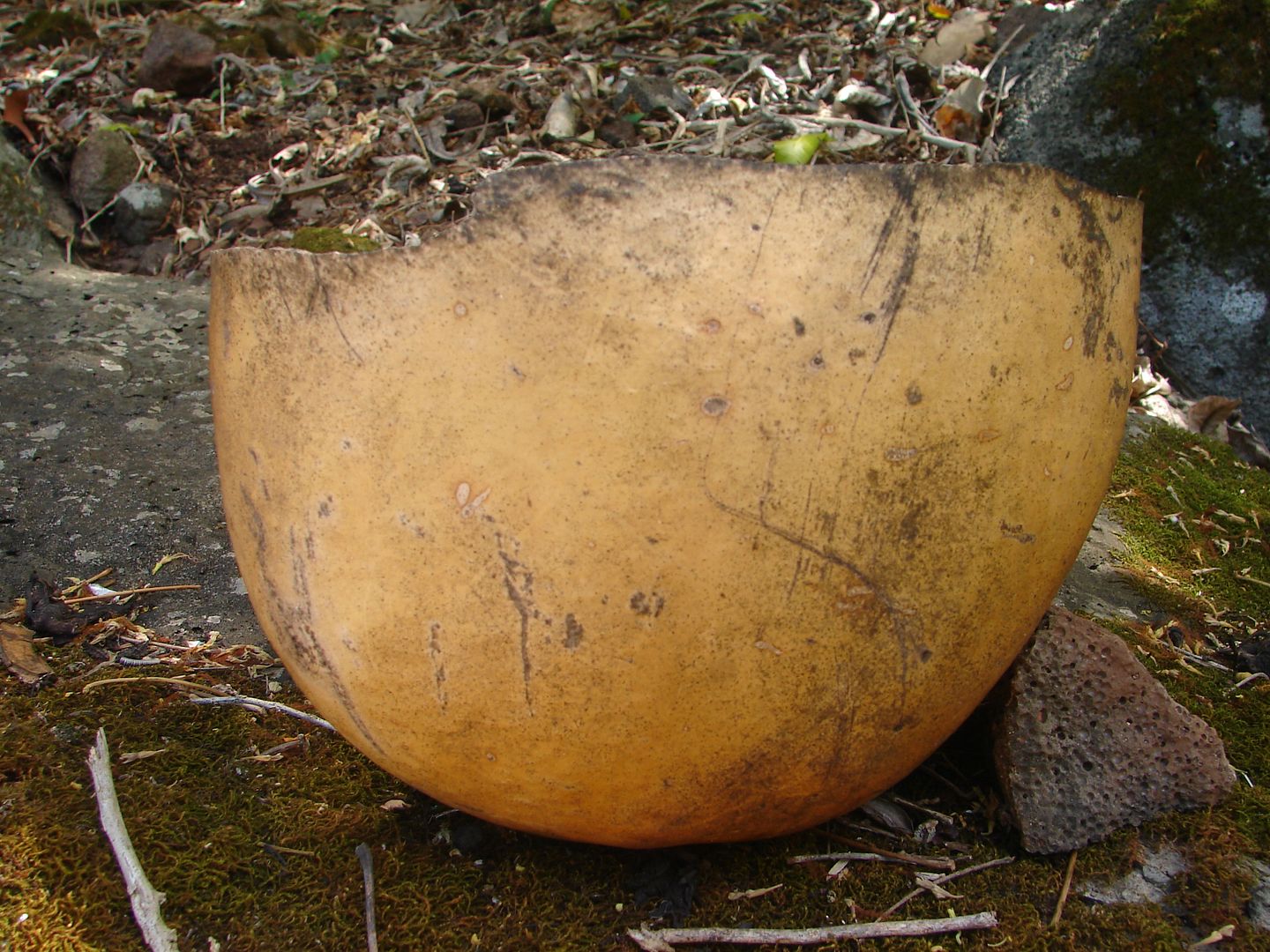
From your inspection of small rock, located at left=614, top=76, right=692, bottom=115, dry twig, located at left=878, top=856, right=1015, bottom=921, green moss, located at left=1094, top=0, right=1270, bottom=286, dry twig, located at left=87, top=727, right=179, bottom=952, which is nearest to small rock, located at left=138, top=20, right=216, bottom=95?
small rock, located at left=614, top=76, right=692, bottom=115

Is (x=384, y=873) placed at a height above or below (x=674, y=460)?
below

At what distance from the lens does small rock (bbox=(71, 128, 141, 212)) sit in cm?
426

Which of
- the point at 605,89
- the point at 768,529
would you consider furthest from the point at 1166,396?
the point at 768,529

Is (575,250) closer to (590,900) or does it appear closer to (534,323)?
(534,323)

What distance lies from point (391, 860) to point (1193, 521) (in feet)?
6.98

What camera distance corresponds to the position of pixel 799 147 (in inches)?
130

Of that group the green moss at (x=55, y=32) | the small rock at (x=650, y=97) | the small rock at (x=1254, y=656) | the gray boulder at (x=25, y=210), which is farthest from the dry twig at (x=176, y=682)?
the green moss at (x=55, y=32)

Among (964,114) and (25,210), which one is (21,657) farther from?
(964,114)

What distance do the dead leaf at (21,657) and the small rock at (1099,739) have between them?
1551mm

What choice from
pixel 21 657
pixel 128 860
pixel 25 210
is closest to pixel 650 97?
pixel 25 210

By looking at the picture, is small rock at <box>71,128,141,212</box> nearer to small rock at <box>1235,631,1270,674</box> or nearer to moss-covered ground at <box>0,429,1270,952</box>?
moss-covered ground at <box>0,429,1270,952</box>

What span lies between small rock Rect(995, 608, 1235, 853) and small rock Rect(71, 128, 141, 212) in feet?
13.4

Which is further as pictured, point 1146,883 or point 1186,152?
point 1186,152

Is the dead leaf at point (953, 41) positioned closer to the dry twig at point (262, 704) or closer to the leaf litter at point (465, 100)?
the leaf litter at point (465, 100)
